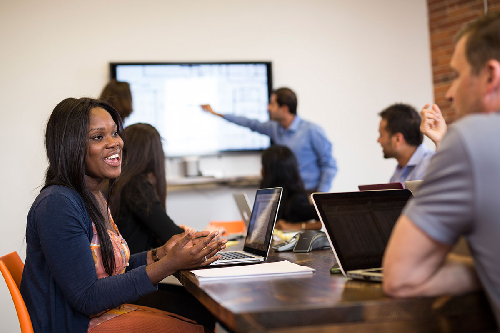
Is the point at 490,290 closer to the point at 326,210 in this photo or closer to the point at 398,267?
the point at 398,267

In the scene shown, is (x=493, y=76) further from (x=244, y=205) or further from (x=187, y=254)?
(x=244, y=205)

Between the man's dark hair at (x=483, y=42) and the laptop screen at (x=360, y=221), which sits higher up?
the man's dark hair at (x=483, y=42)

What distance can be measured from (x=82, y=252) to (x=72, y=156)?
32 cm

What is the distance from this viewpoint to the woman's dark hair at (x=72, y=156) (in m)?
1.56

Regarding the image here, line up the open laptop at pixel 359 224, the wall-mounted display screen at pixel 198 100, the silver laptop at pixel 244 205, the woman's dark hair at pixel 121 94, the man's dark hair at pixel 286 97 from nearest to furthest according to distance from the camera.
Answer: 1. the open laptop at pixel 359 224
2. the silver laptop at pixel 244 205
3. the woman's dark hair at pixel 121 94
4. the man's dark hair at pixel 286 97
5. the wall-mounted display screen at pixel 198 100

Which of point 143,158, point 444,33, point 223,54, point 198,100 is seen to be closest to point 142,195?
point 143,158

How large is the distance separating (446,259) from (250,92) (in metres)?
4.02

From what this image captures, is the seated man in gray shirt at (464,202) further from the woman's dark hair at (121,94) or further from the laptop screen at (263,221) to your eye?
the woman's dark hair at (121,94)

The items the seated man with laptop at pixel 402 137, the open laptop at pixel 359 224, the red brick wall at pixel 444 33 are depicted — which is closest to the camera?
the open laptop at pixel 359 224

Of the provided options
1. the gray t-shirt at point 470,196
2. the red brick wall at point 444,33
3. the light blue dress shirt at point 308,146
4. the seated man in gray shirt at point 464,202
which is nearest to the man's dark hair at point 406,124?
the light blue dress shirt at point 308,146

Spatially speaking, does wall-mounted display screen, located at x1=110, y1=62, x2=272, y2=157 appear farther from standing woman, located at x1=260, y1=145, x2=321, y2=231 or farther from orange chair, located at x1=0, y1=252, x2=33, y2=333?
orange chair, located at x1=0, y1=252, x2=33, y2=333

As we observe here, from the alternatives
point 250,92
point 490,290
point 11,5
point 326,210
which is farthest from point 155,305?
point 11,5

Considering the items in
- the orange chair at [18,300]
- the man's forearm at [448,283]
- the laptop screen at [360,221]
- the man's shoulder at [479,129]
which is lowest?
the orange chair at [18,300]

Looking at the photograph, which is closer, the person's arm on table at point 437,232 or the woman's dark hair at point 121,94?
the person's arm on table at point 437,232
